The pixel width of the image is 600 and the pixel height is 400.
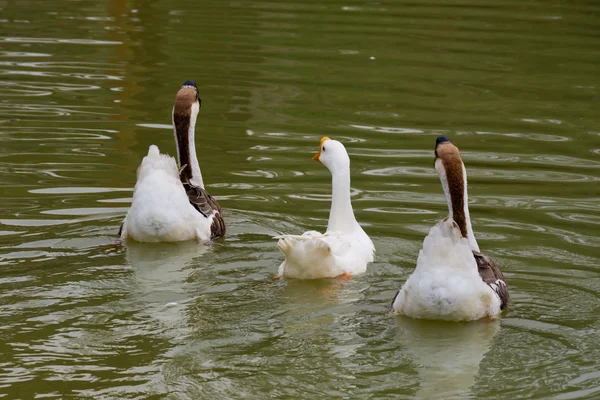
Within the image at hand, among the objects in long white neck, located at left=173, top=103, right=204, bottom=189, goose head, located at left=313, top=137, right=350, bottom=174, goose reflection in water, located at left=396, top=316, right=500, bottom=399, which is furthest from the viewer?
long white neck, located at left=173, top=103, right=204, bottom=189

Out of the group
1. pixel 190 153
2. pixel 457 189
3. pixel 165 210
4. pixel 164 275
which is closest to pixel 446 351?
pixel 457 189

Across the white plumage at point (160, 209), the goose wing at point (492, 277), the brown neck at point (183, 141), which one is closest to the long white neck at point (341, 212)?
the white plumage at point (160, 209)

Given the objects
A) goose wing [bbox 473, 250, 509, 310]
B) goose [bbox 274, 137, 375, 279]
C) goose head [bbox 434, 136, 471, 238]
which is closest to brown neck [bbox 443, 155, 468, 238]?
goose head [bbox 434, 136, 471, 238]

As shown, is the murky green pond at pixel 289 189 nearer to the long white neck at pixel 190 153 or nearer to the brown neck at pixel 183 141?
the long white neck at pixel 190 153

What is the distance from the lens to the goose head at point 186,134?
10.8 metres

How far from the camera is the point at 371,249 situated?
31.1 feet

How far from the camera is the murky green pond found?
23.2 ft

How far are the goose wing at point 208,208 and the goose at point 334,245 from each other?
101 centimetres

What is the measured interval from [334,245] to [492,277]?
155 cm

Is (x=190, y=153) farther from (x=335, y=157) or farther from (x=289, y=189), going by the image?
(x=335, y=157)

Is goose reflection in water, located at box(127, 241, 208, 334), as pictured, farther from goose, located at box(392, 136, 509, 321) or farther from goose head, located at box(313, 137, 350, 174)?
goose, located at box(392, 136, 509, 321)

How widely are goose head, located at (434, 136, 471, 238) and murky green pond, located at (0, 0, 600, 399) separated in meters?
0.75

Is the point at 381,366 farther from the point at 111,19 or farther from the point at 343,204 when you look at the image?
the point at 111,19

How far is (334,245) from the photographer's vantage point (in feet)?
30.2
